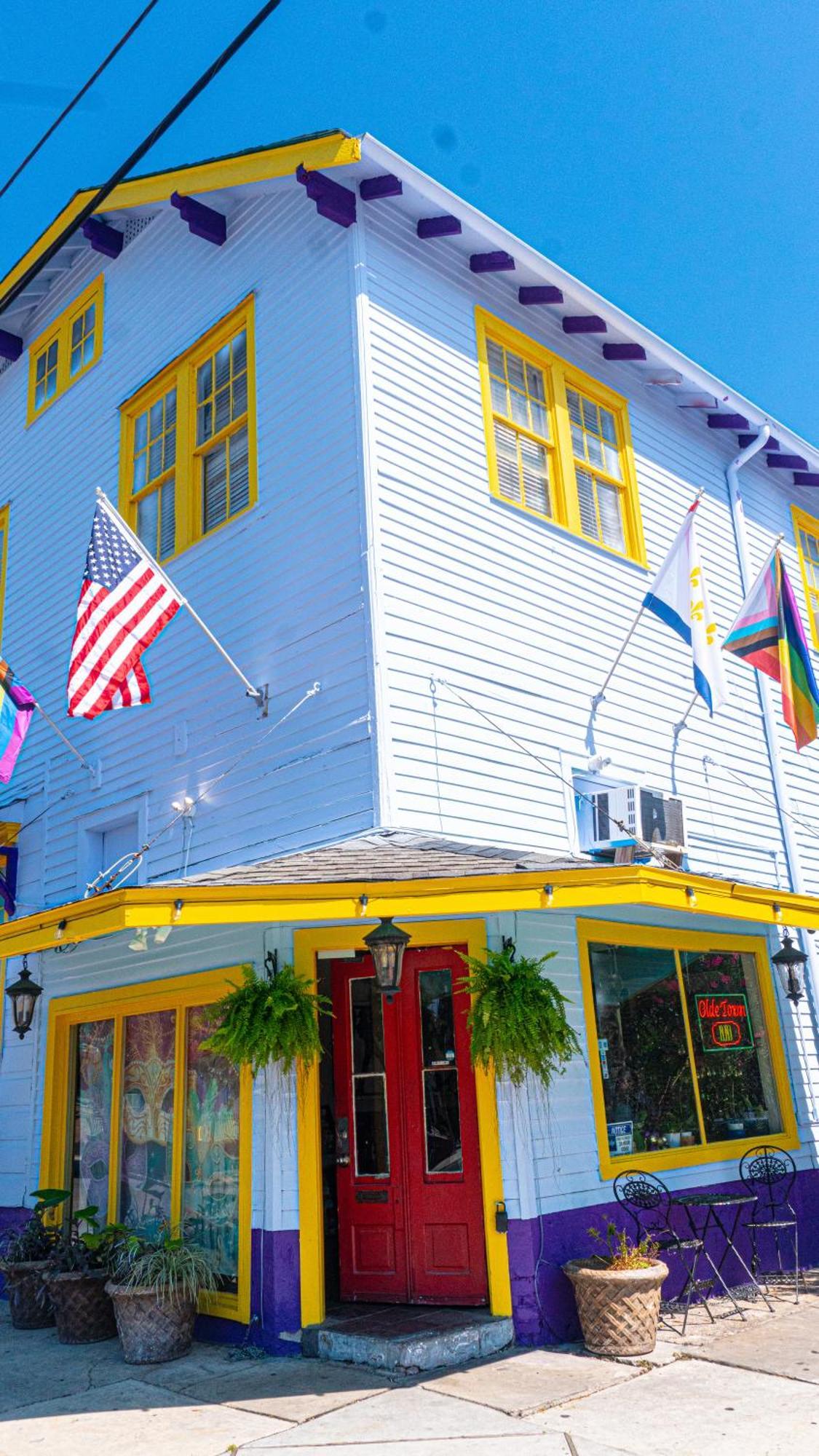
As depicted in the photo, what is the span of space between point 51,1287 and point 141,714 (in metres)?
4.68

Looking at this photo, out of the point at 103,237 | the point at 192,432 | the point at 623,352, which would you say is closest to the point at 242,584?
the point at 192,432

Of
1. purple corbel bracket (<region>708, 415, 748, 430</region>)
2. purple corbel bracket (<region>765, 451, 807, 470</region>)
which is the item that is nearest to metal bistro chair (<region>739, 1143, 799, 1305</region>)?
purple corbel bracket (<region>708, 415, 748, 430</region>)

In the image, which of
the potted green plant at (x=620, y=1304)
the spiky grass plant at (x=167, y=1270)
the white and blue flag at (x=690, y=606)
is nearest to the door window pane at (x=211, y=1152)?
the spiky grass plant at (x=167, y=1270)

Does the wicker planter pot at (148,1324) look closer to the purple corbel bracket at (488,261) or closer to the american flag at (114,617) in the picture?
the american flag at (114,617)

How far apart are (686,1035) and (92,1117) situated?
528cm

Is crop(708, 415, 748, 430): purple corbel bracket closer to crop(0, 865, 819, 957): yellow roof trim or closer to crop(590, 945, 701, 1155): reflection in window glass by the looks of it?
crop(590, 945, 701, 1155): reflection in window glass

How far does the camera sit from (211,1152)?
348 inches

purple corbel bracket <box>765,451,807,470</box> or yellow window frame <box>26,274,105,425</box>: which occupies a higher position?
yellow window frame <box>26,274,105,425</box>

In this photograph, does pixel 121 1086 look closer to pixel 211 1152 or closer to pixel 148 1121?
pixel 148 1121

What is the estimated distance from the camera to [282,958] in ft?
27.5

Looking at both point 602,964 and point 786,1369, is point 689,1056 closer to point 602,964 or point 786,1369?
point 602,964

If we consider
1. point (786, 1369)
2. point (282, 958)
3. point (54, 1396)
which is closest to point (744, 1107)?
point (786, 1369)

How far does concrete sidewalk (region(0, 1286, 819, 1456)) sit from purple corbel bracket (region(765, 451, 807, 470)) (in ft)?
30.7

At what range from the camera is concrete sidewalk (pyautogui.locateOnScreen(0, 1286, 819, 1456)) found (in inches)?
230
